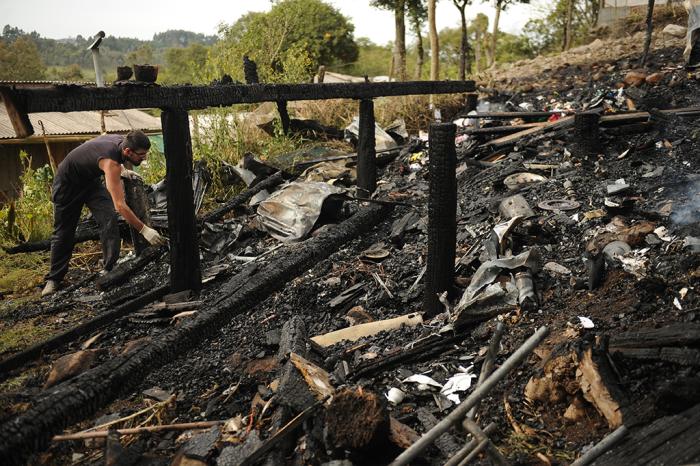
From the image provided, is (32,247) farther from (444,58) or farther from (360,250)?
(444,58)

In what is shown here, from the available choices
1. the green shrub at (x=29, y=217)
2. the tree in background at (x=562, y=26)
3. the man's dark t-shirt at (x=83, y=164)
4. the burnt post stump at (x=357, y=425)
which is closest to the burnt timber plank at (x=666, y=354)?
the burnt post stump at (x=357, y=425)

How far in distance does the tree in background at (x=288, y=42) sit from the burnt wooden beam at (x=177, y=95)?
5381mm

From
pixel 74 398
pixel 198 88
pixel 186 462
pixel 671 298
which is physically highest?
pixel 198 88

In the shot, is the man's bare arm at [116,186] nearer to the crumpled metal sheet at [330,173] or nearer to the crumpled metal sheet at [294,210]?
the crumpled metal sheet at [294,210]

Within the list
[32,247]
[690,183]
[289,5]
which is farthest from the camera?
[289,5]

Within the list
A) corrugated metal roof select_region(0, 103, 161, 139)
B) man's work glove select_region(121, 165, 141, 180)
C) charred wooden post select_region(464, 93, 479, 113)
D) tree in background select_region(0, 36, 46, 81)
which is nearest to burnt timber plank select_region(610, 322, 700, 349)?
man's work glove select_region(121, 165, 141, 180)

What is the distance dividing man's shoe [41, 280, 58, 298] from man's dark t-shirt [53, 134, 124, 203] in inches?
34.7

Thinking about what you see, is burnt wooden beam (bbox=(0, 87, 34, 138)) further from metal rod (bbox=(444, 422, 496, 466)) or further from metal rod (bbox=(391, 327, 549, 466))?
metal rod (bbox=(444, 422, 496, 466))

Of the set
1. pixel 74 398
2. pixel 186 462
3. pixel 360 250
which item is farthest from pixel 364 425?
pixel 360 250

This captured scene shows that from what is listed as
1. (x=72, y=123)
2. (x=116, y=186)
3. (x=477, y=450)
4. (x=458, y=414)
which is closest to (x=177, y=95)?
(x=116, y=186)

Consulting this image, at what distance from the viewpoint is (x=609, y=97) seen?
813 cm

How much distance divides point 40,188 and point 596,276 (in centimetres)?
801

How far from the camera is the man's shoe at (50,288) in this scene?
214 inches

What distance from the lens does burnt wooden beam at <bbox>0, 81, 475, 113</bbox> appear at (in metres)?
2.99
